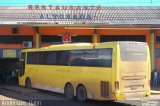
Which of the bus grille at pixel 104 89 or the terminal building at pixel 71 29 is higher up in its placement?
the terminal building at pixel 71 29

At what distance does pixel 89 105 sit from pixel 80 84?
1991 millimetres

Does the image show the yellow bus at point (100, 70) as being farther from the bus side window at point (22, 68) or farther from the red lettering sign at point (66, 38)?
the red lettering sign at point (66, 38)

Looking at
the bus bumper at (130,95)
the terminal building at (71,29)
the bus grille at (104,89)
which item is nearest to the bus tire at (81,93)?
the bus grille at (104,89)

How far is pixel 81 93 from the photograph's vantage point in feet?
69.3

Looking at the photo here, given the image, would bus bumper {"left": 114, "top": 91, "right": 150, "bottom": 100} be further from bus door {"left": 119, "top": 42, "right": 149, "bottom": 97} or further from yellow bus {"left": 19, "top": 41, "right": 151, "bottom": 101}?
bus door {"left": 119, "top": 42, "right": 149, "bottom": 97}

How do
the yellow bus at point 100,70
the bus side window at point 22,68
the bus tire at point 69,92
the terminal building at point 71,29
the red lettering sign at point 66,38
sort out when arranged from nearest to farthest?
the yellow bus at point 100,70
the bus tire at point 69,92
the bus side window at point 22,68
the terminal building at point 71,29
the red lettering sign at point 66,38

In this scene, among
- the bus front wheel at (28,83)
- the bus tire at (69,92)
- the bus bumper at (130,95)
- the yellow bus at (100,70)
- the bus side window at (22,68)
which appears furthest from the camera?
the bus side window at (22,68)

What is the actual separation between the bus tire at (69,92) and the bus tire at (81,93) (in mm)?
622

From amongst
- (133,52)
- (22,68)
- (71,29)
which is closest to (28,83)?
(22,68)

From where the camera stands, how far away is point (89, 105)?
19469 mm

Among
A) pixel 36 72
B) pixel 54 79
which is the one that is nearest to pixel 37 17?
pixel 36 72

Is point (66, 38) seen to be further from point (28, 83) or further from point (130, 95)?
point (130, 95)

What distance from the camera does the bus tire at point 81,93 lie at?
20.7 meters

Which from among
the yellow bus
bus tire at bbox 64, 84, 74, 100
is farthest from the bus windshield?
bus tire at bbox 64, 84, 74, 100
